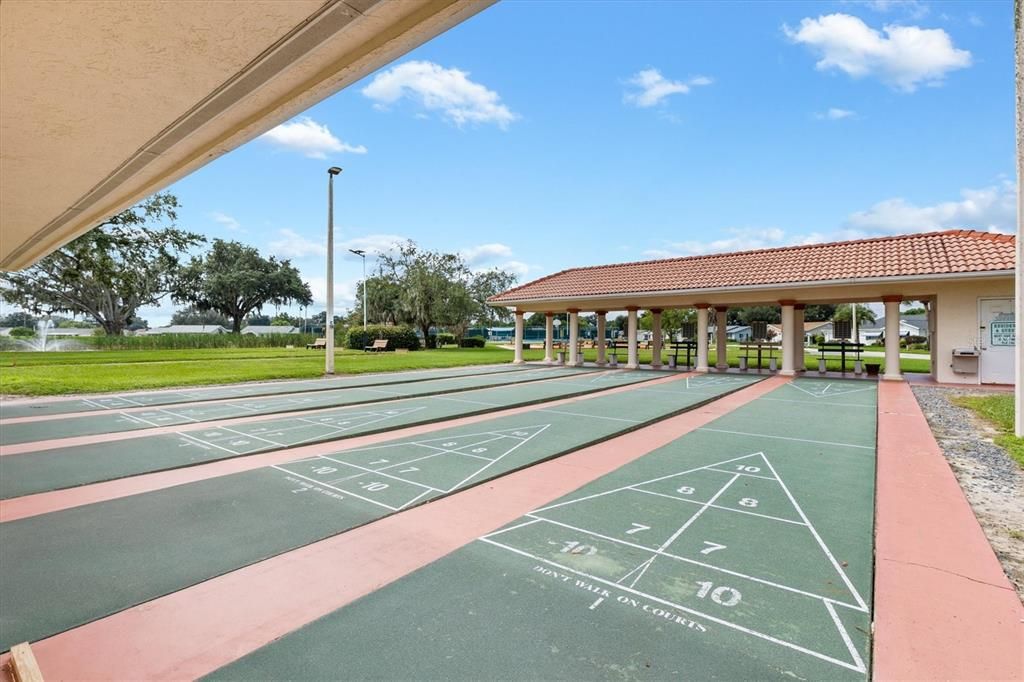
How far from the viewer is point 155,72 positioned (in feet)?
9.22

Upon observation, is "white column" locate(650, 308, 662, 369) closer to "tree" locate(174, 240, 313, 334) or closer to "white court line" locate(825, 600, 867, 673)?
"white court line" locate(825, 600, 867, 673)

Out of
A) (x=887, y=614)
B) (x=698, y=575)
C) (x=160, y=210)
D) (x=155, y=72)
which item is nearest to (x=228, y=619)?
(x=698, y=575)

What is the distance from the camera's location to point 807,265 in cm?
1775

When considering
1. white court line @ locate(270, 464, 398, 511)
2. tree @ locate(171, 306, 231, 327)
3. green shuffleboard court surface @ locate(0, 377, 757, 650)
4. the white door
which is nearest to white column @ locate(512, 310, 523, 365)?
the white door

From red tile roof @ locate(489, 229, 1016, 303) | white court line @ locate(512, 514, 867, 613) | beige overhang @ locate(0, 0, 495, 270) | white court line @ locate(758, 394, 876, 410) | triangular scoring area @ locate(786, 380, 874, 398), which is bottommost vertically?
white court line @ locate(512, 514, 867, 613)

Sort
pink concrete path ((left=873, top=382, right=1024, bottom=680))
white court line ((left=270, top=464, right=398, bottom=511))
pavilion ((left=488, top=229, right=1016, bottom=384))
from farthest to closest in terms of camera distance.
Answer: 1. pavilion ((left=488, top=229, right=1016, bottom=384))
2. white court line ((left=270, top=464, right=398, bottom=511))
3. pink concrete path ((left=873, top=382, right=1024, bottom=680))

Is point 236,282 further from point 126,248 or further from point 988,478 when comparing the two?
point 988,478

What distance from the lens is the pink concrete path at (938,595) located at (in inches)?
97.1

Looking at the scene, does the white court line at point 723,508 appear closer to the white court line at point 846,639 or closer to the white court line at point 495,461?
the white court line at point 846,639

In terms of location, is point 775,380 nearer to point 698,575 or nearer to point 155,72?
point 698,575

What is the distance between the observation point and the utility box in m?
14.6

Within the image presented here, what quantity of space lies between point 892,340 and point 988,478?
40.7 feet

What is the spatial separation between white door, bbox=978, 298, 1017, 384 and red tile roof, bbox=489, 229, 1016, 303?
1.57 metres

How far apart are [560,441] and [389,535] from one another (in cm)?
377
